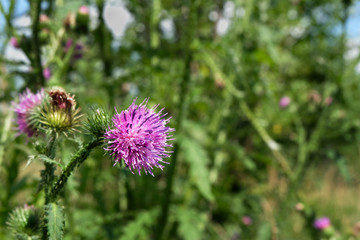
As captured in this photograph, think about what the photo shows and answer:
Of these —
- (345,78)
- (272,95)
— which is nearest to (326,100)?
(345,78)

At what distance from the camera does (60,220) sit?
85cm

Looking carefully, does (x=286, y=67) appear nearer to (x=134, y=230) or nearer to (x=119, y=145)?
(x=134, y=230)

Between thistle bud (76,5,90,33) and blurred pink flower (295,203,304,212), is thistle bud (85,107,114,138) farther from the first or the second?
blurred pink flower (295,203,304,212)

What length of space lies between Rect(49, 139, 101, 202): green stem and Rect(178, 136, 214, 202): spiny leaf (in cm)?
97

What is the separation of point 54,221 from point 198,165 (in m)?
1.06

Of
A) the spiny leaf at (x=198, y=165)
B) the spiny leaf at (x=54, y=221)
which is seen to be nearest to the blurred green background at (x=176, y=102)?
the spiny leaf at (x=198, y=165)

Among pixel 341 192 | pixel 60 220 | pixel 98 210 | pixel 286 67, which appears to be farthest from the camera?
pixel 341 192

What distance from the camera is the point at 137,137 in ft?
2.98

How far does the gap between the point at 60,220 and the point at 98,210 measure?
169cm

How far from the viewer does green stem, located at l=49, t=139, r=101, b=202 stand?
2.88 ft

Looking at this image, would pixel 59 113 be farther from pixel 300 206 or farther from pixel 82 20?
pixel 300 206

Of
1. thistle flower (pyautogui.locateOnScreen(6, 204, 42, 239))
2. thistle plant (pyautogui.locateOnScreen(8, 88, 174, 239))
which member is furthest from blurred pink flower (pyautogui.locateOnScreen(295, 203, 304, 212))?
thistle flower (pyautogui.locateOnScreen(6, 204, 42, 239))

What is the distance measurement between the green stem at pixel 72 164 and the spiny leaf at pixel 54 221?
0.12 ft

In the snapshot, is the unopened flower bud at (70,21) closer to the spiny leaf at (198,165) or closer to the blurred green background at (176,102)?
the blurred green background at (176,102)
